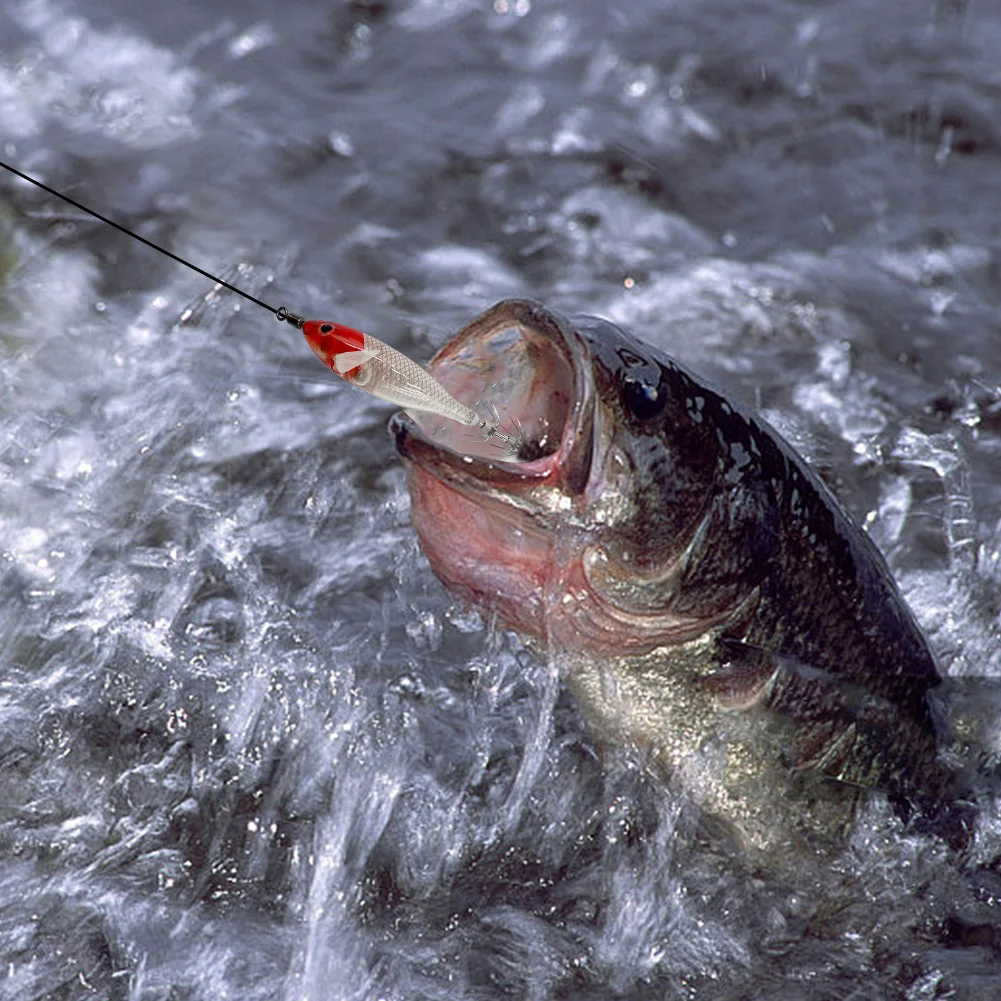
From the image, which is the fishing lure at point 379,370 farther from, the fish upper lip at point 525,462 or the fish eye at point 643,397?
the fish eye at point 643,397

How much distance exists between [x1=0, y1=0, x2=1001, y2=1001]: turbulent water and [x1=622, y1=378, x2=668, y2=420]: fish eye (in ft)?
3.03

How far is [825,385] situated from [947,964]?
2244 millimetres

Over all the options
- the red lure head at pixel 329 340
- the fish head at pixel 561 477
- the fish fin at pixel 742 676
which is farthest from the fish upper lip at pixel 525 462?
the fish fin at pixel 742 676

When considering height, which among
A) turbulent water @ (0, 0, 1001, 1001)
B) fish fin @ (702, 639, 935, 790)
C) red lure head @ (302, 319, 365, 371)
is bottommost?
turbulent water @ (0, 0, 1001, 1001)

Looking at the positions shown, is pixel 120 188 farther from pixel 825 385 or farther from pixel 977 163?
pixel 977 163

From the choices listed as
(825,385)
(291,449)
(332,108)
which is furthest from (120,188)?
(825,385)

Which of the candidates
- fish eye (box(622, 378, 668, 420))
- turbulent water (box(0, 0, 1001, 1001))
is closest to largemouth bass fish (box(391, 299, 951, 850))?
fish eye (box(622, 378, 668, 420))

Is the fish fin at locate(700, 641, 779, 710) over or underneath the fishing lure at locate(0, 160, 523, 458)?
underneath

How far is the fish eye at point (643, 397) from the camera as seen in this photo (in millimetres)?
2549

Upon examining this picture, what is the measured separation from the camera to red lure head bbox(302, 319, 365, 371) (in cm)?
206

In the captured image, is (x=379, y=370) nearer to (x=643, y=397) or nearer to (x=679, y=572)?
(x=643, y=397)

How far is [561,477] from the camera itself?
248 centimetres

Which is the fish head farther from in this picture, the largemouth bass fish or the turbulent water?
the turbulent water

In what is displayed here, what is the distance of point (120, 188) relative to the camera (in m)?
5.45
